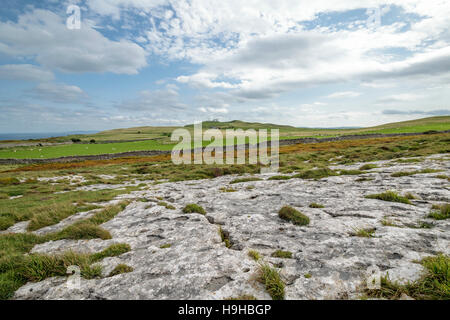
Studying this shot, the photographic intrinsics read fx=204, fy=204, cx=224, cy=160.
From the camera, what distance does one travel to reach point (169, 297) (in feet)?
14.4

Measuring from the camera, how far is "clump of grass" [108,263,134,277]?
530cm

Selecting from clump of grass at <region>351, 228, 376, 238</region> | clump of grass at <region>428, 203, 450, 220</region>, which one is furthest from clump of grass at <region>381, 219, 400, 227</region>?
clump of grass at <region>428, 203, 450, 220</region>

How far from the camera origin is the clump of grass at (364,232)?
6205 mm

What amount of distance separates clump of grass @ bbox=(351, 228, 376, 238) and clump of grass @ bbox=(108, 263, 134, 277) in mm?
6693

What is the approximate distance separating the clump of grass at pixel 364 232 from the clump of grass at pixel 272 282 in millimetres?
3350

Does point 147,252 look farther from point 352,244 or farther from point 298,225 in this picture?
point 352,244

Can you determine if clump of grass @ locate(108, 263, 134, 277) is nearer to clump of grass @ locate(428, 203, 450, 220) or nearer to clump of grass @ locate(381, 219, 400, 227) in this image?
clump of grass @ locate(381, 219, 400, 227)

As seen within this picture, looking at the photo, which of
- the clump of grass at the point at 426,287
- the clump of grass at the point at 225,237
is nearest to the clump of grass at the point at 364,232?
the clump of grass at the point at 426,287

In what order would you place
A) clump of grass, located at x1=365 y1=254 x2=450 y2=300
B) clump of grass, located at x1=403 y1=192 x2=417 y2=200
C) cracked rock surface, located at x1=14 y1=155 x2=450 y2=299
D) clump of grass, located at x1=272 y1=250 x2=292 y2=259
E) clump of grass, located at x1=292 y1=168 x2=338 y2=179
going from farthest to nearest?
1. clump of grass, located at x1=292 y1=168 x2=338 y2=179
2. clump of grass, located at x1=403 y1=192 x2=417 y2=200
3. clump of grass, located at x1=272 y1=250 x2=292 y2=259
4. cracked rock surface, located at x1=14 y1=155 x2=450 y2=299
5. clump of grass, located at x1=365 y1=254 x2=450 y2=300

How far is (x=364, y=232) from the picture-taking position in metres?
6.27

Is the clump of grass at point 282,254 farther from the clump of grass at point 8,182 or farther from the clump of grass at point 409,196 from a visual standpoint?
the clump of grass at point 8,182

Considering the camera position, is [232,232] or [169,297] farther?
[232,232]
